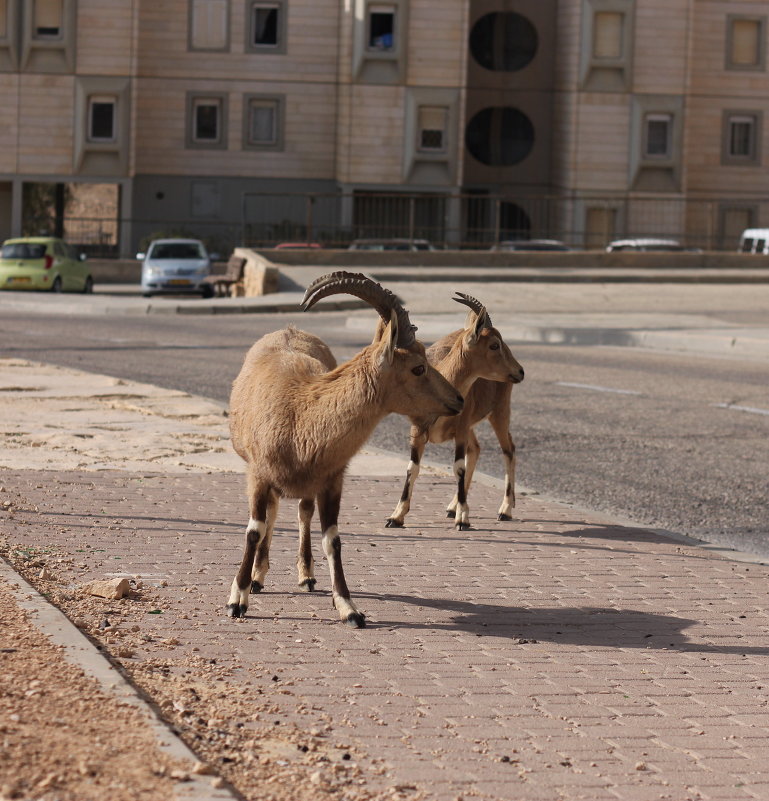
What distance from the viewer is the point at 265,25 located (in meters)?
58.1

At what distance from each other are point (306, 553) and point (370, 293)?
150cm

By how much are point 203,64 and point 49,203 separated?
26091 mm

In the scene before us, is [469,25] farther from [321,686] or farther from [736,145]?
[321,686]

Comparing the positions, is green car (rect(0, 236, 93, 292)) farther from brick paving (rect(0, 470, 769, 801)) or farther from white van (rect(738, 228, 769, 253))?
brick paving (rect(0, 470, 769, 801))

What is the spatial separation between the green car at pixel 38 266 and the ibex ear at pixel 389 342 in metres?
34.9

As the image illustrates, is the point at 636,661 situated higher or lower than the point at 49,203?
lower

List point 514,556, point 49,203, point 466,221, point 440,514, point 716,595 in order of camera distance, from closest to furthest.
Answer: point 716,595 < point 514,556 < point 440,514 < point 466,221 < point 49,203

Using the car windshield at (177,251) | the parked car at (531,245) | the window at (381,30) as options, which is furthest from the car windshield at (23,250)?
the window at (381,30)

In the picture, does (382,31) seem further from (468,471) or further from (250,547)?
(250,547)

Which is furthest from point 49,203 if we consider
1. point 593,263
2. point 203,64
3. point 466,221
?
point 593,263

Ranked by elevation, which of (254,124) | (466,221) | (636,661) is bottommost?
(636,661)

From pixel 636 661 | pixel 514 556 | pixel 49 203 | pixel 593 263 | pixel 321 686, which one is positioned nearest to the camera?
pixel 321 686

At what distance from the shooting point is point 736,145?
62.3m

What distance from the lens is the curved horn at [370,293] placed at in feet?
22.6
